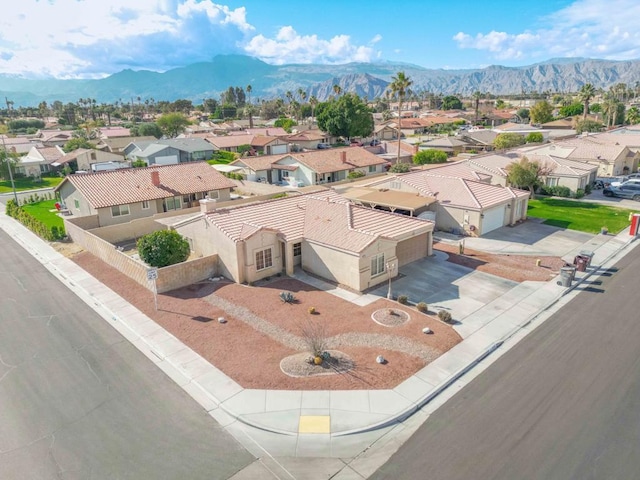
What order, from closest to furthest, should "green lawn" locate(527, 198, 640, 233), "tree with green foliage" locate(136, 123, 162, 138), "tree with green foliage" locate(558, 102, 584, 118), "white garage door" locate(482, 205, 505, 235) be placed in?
"white garage door" locate(482, 205, 505, 235) < "green lawn" locate(527, 198, 640, 233) < "tree with green foliage" locate(136, 123, 162, 138) < "tree with green foliage" locate(558, 102, 584, 118)

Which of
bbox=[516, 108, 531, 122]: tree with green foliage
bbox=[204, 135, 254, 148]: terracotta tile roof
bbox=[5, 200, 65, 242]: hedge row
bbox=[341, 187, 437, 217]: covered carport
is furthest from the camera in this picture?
bbox=[516, 108, 531, 122]: tree with green foliage

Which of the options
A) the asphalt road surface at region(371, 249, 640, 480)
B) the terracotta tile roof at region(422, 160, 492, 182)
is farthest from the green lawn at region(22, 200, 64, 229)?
the asphalt road surface at region(371, 249, 640, 480)

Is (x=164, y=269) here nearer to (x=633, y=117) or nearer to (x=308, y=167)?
(x=308, y=167)

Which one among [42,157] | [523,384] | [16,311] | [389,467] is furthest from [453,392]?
[42,157]

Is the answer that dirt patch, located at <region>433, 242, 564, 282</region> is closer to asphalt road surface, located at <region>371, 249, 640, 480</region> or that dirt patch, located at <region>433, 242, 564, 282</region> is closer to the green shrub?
asphalt road surface, located at <region>371, 249, 640, 480</region>

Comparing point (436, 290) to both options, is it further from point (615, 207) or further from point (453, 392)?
point (615, 207)
